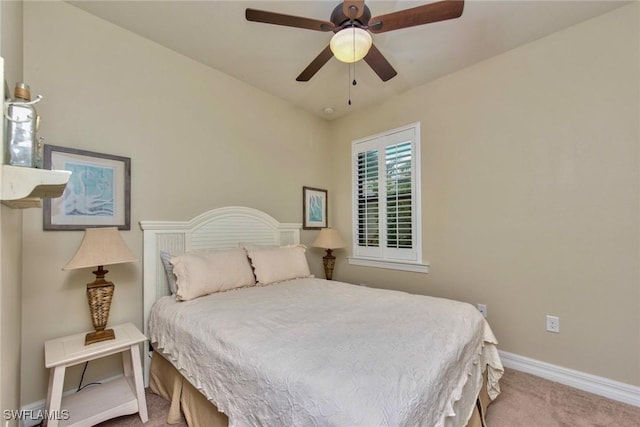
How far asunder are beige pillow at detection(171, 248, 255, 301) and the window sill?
1577mm

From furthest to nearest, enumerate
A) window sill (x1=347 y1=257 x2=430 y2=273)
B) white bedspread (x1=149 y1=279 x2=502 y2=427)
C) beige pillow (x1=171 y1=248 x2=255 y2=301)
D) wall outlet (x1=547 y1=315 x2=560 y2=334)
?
window sill (x1=347 y1=257 x2=430 y2=273), wall outlet (x1=547 y1=315 x2=560 y2=334), beige pillow (x1=171 y1=248 x2=255 y2=301), white bedspread (x1=149 y1=279 x2=502 y2=427)

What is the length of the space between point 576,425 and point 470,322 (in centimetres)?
95

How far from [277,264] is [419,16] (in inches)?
84.0

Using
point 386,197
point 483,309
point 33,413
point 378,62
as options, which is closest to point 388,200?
point 386,197

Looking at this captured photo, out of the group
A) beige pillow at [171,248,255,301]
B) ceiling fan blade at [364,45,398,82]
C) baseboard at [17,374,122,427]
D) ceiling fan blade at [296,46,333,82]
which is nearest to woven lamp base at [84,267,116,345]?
beige pillow at [171,248,255,301]

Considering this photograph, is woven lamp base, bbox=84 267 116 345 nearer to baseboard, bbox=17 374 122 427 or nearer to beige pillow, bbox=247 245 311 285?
baseboard, bbox=17 374 122 427

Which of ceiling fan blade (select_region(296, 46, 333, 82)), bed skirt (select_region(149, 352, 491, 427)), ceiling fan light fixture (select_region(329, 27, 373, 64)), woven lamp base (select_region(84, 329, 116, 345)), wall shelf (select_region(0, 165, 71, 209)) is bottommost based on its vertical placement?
bed skirt (select_region(149, 352, 491, 427))

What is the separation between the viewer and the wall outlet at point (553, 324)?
223 cm

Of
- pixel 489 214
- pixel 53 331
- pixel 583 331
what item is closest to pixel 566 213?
pixel 489 214

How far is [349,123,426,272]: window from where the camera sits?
3080 millimetres

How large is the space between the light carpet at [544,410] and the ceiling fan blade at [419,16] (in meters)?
2.46

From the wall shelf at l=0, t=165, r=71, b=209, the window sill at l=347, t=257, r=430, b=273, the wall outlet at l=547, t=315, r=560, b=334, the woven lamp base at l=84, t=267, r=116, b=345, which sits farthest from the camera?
the window sill at l=347, t=257, r=430, b=273

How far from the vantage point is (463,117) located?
2.76 meters

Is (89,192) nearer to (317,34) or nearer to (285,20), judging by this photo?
(285,20)
